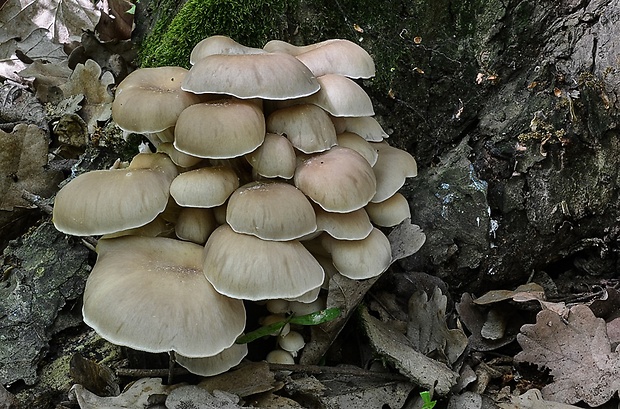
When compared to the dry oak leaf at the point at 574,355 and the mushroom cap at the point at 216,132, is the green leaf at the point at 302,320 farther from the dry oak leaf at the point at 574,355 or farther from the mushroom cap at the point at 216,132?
the dry oak leaf at the point at 574,355

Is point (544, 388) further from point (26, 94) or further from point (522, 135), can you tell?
point (26, 94)

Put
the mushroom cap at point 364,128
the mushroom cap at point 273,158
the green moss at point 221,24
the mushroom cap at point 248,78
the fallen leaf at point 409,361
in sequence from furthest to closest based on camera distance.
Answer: the green moss at point 221,24, the mushroom cap at point 364,128, the fallen leaf at point 409,361, the mushroom cap at point 273,158, the mushroom cap at point 248,78

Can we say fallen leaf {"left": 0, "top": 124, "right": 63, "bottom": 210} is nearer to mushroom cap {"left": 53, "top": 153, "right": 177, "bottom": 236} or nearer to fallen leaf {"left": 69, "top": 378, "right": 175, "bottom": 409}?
mushroom cap {"left": 53, "top": 153, "right": 177, "bottom": 236}

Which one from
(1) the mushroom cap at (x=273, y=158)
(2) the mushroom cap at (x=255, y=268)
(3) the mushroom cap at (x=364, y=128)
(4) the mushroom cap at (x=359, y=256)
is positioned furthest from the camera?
(3) the mushroom cap at (x=364, y=128)

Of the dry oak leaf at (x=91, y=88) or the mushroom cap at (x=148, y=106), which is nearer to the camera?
the mushroom cap at (x=148, y=106)

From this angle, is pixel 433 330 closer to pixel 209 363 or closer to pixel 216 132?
pixel 209 363

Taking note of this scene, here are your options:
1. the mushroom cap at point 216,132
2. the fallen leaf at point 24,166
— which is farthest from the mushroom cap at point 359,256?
the fallen leaf at point 24,166

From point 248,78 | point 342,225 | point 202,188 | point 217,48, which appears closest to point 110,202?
point 202,188
